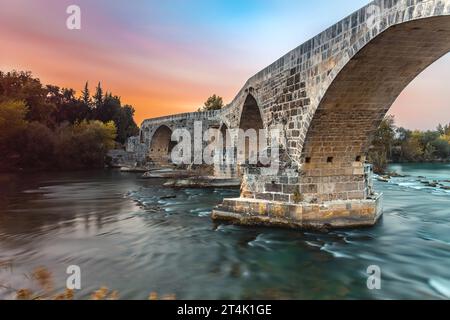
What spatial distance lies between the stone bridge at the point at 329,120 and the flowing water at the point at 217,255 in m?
0.58

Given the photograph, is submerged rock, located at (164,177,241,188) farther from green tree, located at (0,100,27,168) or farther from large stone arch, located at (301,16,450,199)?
green tree, located at (0,100,27,168)

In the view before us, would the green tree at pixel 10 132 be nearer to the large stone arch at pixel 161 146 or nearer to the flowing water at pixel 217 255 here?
the large stone arch at pixel 161 146

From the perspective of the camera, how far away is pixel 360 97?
7.60m

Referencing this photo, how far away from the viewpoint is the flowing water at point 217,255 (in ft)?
16.8

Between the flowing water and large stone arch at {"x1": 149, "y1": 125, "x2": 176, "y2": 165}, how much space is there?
851 inches

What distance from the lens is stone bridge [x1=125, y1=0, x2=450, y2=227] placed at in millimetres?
6441

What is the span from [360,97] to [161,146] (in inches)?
1105

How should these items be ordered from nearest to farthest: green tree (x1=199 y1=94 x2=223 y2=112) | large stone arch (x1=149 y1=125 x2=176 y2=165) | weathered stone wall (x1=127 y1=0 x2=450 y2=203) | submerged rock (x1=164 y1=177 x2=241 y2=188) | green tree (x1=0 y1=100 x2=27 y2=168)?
weathered stone wall (x1=127 y1=0 x2=450 y2=203) < submerged rock (x1=164 y1=177 x2=241 y2=188) < green tree (x1=0 y1=100 x2=27 y2=168) < large stone arch (x1=149 y1=125 x2=176 y2=165) < green tree (x1=199 y1=94 x2=223 y2=112)

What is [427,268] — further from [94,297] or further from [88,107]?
[88,107]

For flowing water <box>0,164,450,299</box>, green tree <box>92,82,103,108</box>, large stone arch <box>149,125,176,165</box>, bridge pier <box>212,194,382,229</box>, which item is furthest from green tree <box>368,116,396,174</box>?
green tree <box>92,82,103,108</box>

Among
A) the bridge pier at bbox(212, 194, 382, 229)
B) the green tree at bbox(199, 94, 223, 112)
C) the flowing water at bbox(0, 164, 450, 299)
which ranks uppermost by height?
the green tree at bbox(199, 94, 223, 112)

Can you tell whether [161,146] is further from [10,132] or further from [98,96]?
[98,96]

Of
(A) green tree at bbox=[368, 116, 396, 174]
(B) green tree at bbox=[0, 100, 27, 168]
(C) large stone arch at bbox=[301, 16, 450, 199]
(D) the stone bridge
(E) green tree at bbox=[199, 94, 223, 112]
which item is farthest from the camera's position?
(E) green tree at bbox=[199, 94, 223, 112]

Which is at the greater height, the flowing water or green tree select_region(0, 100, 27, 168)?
green tree select_region(0, 100, 27, 168)
